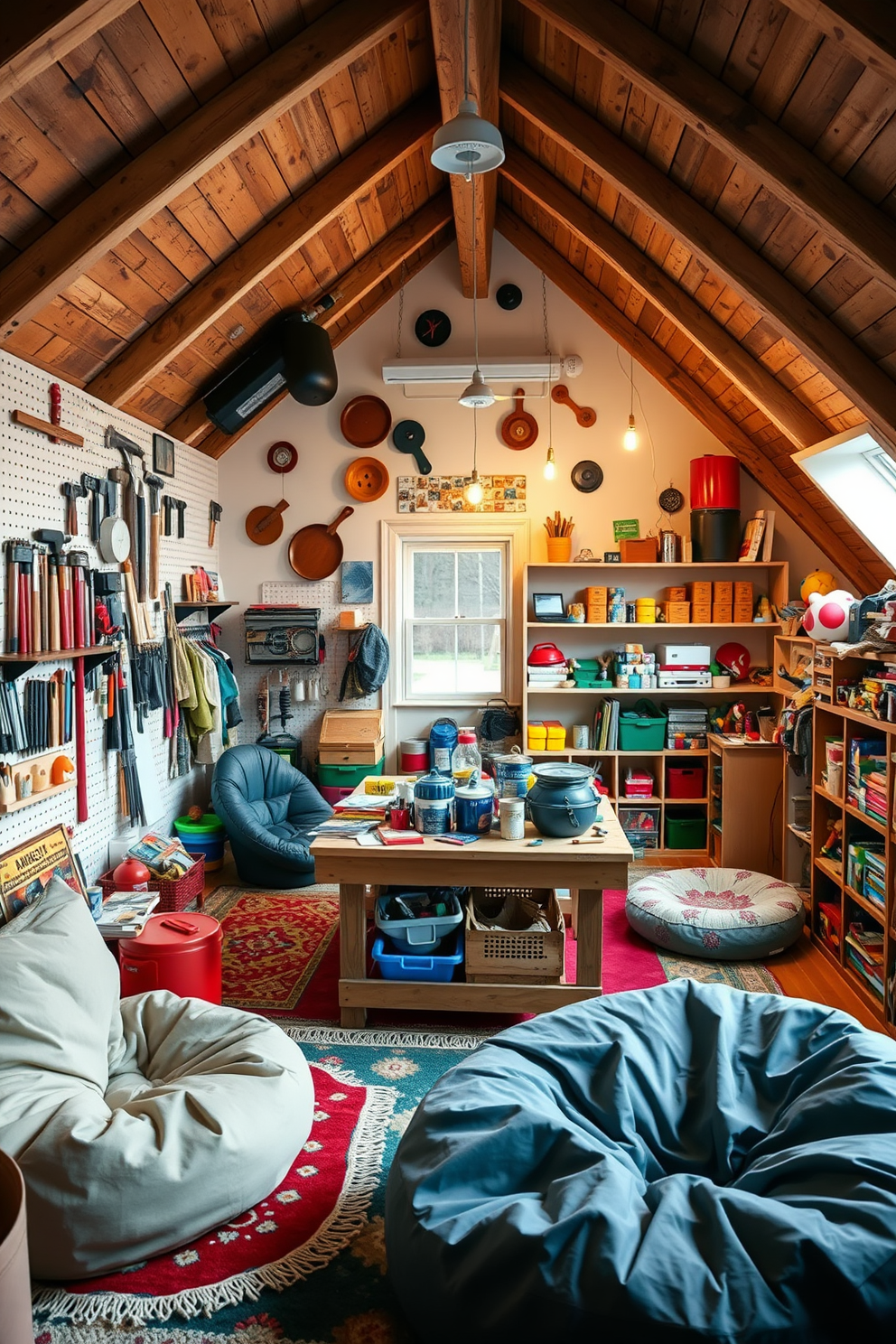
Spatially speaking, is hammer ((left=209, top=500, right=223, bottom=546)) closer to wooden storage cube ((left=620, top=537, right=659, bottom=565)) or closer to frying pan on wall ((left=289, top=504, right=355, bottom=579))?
frying pan on wall ((left=289, top=504, right=355, bottom=579))

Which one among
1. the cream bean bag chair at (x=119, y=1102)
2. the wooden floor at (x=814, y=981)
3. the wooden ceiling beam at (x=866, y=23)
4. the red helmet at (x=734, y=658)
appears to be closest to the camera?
the cream bean bag chair at (x=119, y=1102)

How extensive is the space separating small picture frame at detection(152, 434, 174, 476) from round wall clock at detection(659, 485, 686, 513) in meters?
3.23

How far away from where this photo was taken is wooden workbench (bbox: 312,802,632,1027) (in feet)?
11.0

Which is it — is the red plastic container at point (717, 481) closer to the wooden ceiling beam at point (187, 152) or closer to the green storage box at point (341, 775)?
the green storage box at point (341, 775)

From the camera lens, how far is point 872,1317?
1559 mm

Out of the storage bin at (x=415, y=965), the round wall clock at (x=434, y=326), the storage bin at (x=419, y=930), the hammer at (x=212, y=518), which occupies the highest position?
the round wall clock at (x=434, y=326)

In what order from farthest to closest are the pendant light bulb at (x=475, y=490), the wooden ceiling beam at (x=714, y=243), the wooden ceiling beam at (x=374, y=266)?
the pendant light bulb at (x=475, y=490)
the wooden ceiling beam at (x=374, y=266)
the wooden ceiling beam at (x=714, y=243)

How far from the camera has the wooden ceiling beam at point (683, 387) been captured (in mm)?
5508

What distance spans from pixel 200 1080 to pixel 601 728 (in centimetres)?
394

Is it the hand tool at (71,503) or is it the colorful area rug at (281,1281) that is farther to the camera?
the hand tool at (71,503)

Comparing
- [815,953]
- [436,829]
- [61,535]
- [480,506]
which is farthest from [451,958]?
[480,506]

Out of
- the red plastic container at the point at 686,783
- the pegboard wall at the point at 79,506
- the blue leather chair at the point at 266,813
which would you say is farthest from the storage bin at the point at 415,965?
the red plastic container at the point at 686,783

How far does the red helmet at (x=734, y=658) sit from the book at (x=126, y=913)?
4.07 meters

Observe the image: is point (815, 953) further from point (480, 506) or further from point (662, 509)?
point (480, 506)
